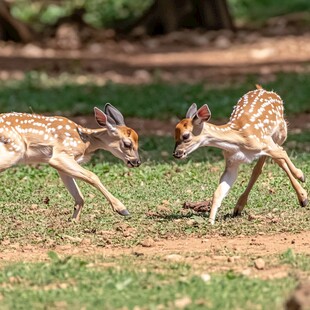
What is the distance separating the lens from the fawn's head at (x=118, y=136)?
10.4 m

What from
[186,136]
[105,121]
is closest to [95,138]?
[105,121]

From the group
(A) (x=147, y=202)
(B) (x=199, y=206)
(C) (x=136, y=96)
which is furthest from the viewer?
(C) (x=136, y=96)

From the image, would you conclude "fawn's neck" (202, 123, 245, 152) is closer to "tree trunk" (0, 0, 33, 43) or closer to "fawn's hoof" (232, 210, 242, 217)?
"fawn's hoof" (232, 210, 242, 217)

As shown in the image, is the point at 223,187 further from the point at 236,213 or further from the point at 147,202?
the point at 147,202

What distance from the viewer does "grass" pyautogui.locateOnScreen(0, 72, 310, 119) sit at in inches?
687

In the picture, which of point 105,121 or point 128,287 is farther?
point 105,121

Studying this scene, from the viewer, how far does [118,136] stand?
10523 mm

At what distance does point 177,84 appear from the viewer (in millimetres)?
20766

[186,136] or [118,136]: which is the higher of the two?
[186,136]

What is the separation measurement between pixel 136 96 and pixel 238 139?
8.92m

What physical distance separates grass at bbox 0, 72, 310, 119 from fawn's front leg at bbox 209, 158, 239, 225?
249 inches

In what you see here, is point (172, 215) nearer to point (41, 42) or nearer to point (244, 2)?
point (41, 42)

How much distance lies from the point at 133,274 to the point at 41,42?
64.8 feet

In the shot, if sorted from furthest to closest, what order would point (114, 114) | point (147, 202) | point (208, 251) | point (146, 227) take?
point (147, 202) → point (114, 114) → point (146, 227) → point (208, 251)
